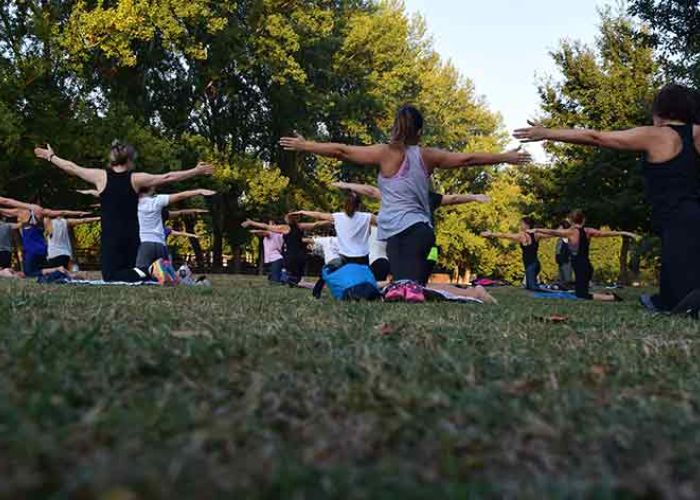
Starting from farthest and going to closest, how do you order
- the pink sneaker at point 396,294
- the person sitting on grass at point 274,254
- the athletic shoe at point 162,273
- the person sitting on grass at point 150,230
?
the person sitting on grass at point 274,254 < the person sitting on grass at point 150,230 < the athletic shoe at point 162,273 < the pink sneaker at point 396,294

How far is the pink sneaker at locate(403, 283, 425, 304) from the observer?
26.6ft

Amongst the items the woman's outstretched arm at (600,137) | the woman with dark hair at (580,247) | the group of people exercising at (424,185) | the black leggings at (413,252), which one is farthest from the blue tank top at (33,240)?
the woman's outstretched arm at (600,137)

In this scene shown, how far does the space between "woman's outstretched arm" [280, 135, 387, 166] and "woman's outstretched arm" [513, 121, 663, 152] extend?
1.75 m

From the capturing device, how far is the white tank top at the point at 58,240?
57.2 feet

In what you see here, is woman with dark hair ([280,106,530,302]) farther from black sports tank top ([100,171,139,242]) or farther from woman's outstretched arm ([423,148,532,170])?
black sports tank top ([100,171,139,242])

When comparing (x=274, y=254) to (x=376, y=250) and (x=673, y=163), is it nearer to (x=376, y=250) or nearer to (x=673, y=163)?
(x=376, y=250)

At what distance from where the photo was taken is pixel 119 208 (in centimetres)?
1128

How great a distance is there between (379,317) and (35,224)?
15051mm

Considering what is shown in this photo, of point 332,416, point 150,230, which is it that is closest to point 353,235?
point 150,230

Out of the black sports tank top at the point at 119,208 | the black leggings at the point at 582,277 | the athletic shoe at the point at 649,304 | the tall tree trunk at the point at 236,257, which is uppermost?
the black sports tank top at the point at 119,208

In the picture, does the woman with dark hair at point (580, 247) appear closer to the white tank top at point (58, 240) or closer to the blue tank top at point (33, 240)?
the white tank top at point (58, 240)

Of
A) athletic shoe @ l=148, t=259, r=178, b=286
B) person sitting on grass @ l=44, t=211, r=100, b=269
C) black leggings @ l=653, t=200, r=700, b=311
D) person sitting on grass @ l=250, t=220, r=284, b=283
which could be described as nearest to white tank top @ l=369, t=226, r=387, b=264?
athletic shoe @ l=148, t=259, r=178, b=286

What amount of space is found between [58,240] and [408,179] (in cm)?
1136

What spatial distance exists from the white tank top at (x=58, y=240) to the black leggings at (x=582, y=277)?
1061 cm
